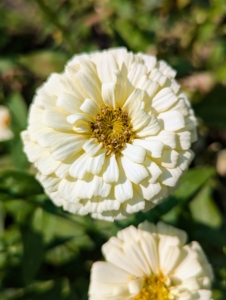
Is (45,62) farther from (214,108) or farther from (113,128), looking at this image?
(113,128)

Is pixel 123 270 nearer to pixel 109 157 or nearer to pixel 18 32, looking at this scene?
pixel 109 157

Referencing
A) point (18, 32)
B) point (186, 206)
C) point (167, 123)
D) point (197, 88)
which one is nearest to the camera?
point (167, 123)

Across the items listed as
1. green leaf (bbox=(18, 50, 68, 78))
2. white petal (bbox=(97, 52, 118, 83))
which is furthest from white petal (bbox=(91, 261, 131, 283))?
green leaf (bbox=(18, 50, 68, 78))

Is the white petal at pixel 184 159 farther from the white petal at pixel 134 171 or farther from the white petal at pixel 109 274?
the white petal at pixel 109 274

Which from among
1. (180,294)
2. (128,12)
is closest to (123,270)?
(180,294)

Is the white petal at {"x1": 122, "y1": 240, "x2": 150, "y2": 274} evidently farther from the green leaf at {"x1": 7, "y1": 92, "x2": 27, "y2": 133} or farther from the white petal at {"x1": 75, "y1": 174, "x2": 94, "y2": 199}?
the green leaf at {"x1": 7, "y1": 92, "x2": 27, "y2": 133}

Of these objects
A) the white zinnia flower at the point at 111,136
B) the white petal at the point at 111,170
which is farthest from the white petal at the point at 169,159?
the white petal at the point at 111,170
